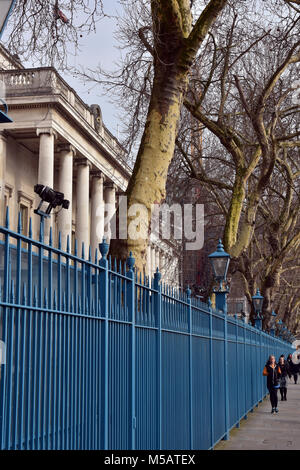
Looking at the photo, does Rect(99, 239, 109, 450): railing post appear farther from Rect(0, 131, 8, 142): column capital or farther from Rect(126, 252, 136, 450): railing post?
Rect(0, 131, 8, 142): column capital

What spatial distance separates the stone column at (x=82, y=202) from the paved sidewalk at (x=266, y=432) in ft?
78.8

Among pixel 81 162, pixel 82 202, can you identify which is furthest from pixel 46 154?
pixel 81 162

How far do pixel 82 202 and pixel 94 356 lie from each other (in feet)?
127

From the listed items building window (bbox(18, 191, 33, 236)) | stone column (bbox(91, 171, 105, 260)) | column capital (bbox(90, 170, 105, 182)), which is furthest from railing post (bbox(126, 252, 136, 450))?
column capital (bbox(90, 170, 105, 182))

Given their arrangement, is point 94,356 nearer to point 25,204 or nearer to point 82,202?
point 25,204

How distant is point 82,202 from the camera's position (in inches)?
1710

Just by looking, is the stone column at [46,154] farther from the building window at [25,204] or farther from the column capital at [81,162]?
the column capital at [81,162]

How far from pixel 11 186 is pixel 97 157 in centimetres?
880

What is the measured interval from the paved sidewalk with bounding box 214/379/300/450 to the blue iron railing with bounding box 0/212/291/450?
2.27 meters

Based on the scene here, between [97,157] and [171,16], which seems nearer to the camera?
[171,16]

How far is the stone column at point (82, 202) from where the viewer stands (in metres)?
42.5
